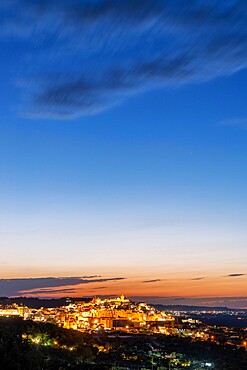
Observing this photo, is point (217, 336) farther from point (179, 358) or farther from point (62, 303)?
point (62, 303)

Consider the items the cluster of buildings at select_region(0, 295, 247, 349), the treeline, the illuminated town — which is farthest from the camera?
the cluster of buildings at select_region(0, 295, 247, 349)

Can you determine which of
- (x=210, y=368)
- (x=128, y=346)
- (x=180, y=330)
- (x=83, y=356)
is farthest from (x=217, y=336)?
(x=83, y=356)

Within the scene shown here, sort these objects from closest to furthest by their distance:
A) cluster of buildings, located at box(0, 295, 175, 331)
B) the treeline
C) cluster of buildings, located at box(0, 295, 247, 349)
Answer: the treeline < cluster of buildings, located at box(0, 295, 247, 349) < cluster of buildings, located at box(0, 295, 175, 331)

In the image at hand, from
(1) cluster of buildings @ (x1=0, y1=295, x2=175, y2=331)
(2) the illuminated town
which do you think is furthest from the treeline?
(1) cluster of buildings @ (x1=0, y1=295, x2=175, y2=331)

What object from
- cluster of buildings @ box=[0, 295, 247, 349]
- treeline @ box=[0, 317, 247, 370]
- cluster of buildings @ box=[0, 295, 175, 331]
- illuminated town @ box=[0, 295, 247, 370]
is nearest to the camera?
treeline @ box=[0, 317, 247, 370]

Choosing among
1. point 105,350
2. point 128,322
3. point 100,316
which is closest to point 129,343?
point 105,350

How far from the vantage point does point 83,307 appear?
95375 mm

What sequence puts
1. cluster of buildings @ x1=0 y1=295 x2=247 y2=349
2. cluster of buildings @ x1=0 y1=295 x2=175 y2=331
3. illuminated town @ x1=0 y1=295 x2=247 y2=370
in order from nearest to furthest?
illuminated town @ x1=0 y1=295 x2=247 y2=370 → cluster of buildings @ x1=0 y1=295 x2=247 y2=349 → cluster of buildings @ x1=0 y1=295 x2=175 y2=331

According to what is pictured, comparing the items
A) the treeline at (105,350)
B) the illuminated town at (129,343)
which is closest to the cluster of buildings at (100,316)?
the illuminated town at (129,343)

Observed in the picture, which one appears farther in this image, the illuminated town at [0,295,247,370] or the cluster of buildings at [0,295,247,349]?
the cluster of buildings at [0,295,247,349]

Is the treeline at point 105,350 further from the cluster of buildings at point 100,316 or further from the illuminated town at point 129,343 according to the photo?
the cluster of buildings at point 100,316

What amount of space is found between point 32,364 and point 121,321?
212 ft

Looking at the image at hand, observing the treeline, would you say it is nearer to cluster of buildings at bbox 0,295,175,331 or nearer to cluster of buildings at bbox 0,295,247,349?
cluster of buildings at bbox 0,295,247,349

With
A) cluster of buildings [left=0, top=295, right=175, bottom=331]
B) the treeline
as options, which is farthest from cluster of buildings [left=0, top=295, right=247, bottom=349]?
the treeline
